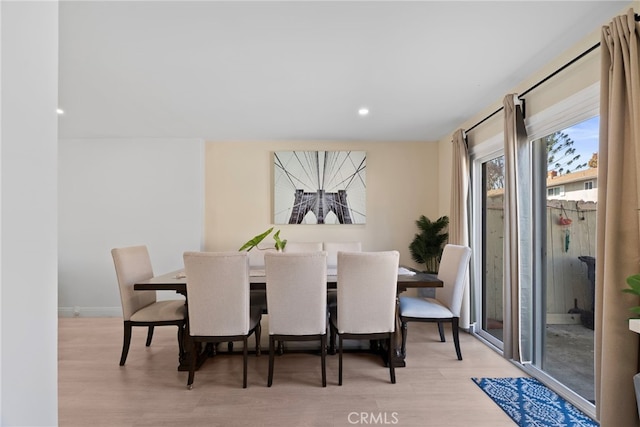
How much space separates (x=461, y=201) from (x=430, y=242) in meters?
0.86

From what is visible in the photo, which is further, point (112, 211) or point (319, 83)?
point (112, 211)

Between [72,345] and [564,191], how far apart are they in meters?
4.75

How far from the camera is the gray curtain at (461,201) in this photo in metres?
3.93

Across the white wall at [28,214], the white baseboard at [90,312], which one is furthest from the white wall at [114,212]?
the white wall at [28,214]

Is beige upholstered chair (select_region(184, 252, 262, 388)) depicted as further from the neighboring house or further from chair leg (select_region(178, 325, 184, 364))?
the neighboring house

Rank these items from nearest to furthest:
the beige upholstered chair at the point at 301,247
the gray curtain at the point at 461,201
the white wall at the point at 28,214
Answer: the white wall at the point at 28,214
the gray curtain at the point at 461,201
the beige upholstered chair at the point at 301,247

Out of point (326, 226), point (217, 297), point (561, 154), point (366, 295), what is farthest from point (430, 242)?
point (217, 297)

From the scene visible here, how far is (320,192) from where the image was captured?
4.95m

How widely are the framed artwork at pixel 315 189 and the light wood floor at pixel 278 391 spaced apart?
2021mm

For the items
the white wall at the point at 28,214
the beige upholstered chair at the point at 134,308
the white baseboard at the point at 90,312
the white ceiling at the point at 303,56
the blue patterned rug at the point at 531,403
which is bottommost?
the white baseboard at the point at 90,312

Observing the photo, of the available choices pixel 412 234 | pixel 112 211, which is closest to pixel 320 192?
pixel 412 234

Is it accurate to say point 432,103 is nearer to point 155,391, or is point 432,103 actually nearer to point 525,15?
point 525,15

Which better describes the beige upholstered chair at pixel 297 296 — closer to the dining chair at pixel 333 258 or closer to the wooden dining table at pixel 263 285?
the wooden dining table at pixel 263 285

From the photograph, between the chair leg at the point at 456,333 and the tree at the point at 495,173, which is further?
the tree at the point at 495,173
